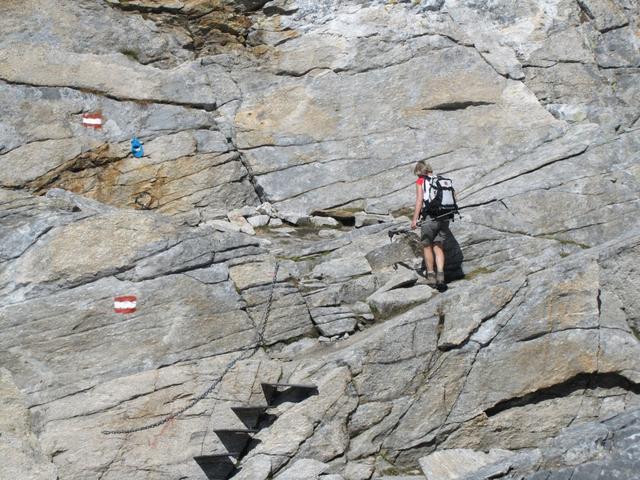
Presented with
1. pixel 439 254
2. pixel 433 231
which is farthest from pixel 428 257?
pixel 433 231

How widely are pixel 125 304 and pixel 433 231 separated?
21.3 ft

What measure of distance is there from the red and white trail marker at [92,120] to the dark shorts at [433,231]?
890 centimetres

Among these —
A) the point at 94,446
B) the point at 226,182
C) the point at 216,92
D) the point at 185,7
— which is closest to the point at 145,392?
the point at 94,446

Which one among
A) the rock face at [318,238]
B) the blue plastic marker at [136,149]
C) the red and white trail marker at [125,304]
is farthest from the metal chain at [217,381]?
the blue plastic marker at [136,149]

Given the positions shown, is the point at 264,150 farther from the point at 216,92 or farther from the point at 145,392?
the point at 145,392

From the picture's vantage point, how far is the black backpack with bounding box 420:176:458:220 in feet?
64.2

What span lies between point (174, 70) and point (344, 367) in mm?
11099

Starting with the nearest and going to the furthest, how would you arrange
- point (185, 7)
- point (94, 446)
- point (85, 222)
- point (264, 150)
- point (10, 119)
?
1. point (94, 446)
2. point (85, 222)
3. point (10, 119)
4. point (264, 150)
5. point (185, 7)

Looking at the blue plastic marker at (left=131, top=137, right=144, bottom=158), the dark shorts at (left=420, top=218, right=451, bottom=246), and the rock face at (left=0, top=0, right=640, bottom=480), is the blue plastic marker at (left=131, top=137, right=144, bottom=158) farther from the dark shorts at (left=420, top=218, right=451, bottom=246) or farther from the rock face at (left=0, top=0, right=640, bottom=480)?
the dark shorts at (left=420, top=218, right=451, bottom=246)

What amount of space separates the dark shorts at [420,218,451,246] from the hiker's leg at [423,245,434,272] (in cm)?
10

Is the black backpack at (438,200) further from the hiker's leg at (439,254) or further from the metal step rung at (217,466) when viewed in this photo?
the metal step rung at (217,466)

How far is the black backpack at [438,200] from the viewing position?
64.2 feet

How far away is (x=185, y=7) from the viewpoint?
1023 inches

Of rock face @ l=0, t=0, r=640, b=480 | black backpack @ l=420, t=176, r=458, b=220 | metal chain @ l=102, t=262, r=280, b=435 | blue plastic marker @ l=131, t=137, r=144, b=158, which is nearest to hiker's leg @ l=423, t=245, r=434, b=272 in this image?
rock face @ l=0, t=0, r=640, b=480
